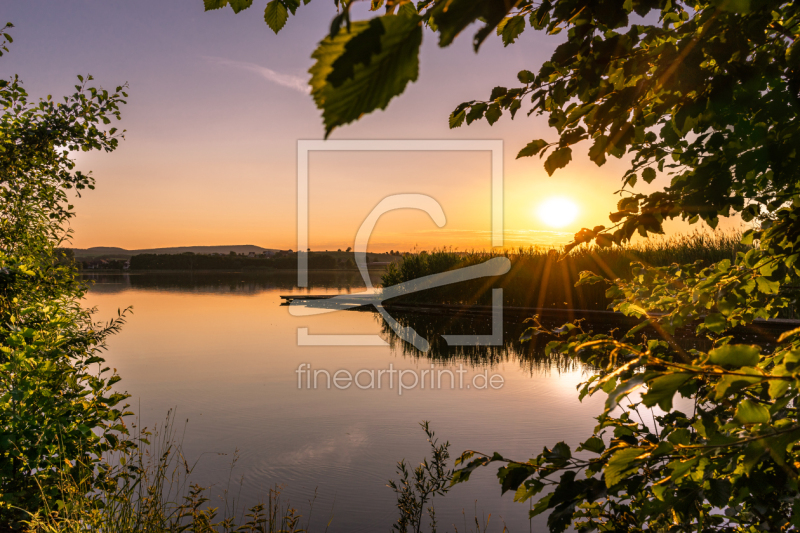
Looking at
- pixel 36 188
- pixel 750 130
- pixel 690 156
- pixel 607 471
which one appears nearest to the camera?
pixel 607 471

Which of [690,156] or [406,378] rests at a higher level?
[690,156]

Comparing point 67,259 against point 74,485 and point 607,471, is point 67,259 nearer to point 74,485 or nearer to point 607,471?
point 74,485

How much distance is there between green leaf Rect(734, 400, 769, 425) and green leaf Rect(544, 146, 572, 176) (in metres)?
1.07

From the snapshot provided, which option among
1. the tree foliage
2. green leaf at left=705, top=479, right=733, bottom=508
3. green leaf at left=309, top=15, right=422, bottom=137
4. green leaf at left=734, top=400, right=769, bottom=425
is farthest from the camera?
the tree foliage

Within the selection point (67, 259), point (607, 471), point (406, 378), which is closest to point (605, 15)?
point (607, 471)

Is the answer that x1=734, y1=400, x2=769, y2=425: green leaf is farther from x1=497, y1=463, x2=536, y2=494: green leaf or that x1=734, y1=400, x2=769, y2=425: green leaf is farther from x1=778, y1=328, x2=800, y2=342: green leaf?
x1=497, y1=463, x2=536, y2=494: green leaf

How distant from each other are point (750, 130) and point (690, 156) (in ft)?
1.29

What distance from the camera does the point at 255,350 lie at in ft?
38.4

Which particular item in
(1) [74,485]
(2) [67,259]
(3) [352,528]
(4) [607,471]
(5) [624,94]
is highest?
(5) [624,94]

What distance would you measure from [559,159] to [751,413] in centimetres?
110

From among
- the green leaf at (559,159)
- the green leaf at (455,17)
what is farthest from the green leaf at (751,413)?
the green leaf at (559,159)

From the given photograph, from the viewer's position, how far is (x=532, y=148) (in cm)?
182
